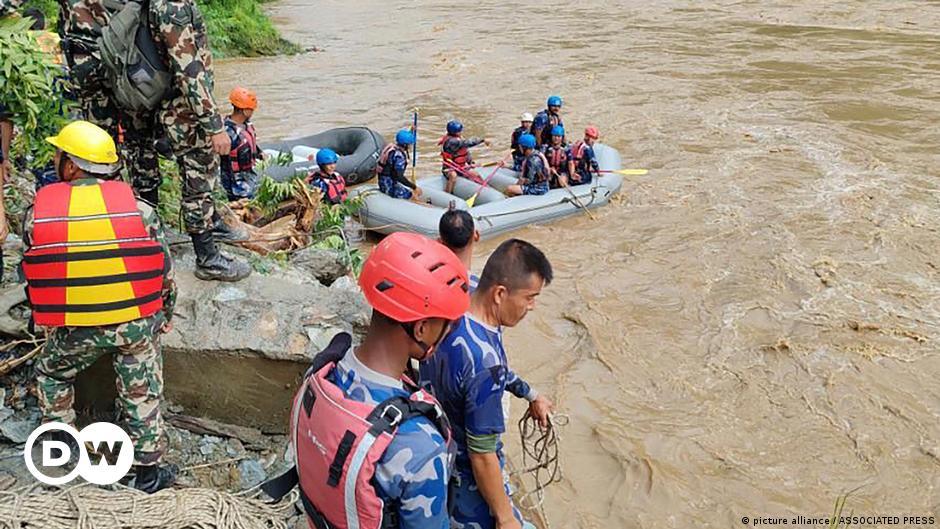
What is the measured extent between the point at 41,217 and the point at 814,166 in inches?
378

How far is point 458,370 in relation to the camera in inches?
86.2

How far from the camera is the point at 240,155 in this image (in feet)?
24.4

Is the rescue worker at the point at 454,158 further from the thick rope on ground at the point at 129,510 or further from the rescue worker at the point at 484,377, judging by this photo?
the thick rope on ground at the point at 129,510

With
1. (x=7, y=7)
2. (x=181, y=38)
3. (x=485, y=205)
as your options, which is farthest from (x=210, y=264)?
(x=485, y=205)

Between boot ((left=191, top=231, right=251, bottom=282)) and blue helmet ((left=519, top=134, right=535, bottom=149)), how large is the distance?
5830 mm

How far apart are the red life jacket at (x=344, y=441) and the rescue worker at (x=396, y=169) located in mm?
6555

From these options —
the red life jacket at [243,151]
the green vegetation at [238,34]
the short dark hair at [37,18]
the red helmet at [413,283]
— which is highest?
the short dark hair at [37,18]

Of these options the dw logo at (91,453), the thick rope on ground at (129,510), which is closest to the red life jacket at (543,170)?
the dw logo at (91,453)

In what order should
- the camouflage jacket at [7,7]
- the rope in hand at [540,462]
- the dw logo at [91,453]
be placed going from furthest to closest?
1. the rope in hand at [540,462]
2. the camouflage jacket at [7,7]
3. the dw logo at [91,453]

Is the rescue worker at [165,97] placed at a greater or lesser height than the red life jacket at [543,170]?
greater

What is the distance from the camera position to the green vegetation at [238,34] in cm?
1803

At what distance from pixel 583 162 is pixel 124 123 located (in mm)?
6253

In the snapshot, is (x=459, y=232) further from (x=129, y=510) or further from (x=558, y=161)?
(x=558, y=161)

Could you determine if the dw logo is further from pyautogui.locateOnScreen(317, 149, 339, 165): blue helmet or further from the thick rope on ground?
pyautogui.locateOnScreen(317, 149, 339, 165): blue helmet
